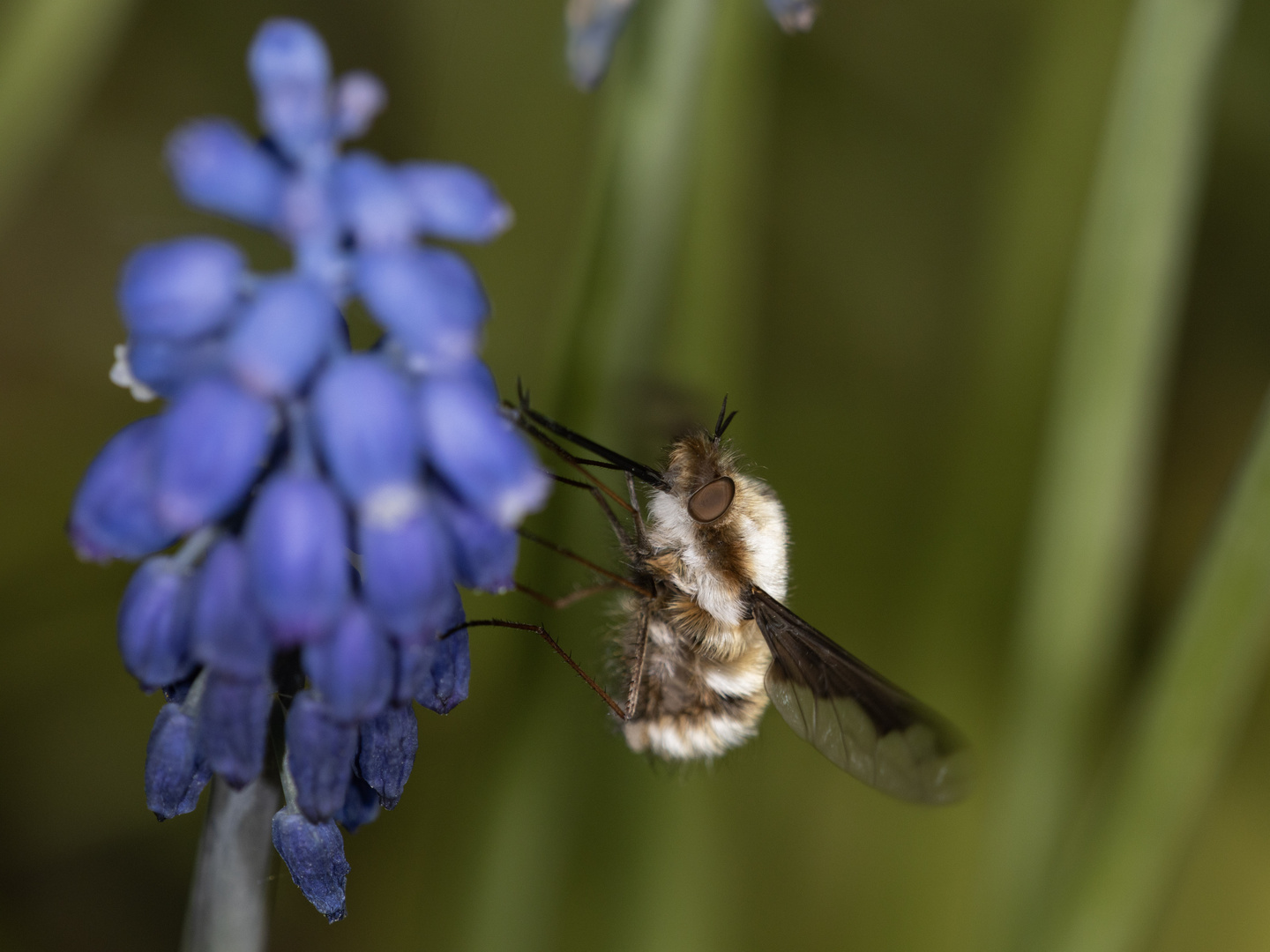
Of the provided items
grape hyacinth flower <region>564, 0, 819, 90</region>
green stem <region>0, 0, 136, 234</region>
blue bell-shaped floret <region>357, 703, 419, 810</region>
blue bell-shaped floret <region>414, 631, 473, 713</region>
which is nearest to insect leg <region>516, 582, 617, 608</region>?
blue bell-shaped floret <region>414, 631, 473, 713</region>

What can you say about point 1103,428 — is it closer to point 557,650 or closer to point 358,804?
point 557,650

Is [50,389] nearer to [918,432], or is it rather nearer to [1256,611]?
[918,432]

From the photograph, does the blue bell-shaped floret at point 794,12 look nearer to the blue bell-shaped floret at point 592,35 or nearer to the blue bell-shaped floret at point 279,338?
the blue bell-shaped floret at point 592,35

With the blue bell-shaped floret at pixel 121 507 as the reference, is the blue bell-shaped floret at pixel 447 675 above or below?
below

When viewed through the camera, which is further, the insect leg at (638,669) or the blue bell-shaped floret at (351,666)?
the insect leg at (638,669)

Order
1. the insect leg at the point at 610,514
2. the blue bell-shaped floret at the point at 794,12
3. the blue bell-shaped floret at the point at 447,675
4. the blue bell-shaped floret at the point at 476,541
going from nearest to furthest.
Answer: the blue bell-shaped floret at the point at 476,541
the blue bell-shaped floret at the point at 447,675
the blue bell-shaped floret at the point at 794,12
the insect leg at the point at 610,514

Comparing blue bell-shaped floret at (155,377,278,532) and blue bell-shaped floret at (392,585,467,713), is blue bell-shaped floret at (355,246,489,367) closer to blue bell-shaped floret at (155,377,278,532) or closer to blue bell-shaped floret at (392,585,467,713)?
blue bell-shaped floret at (155,377,278,532)

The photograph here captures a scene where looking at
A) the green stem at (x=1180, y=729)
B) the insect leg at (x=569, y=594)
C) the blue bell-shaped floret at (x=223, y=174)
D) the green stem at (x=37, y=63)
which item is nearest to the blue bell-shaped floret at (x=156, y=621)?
the blue bell-shaped floret at (x=223, y=174)
